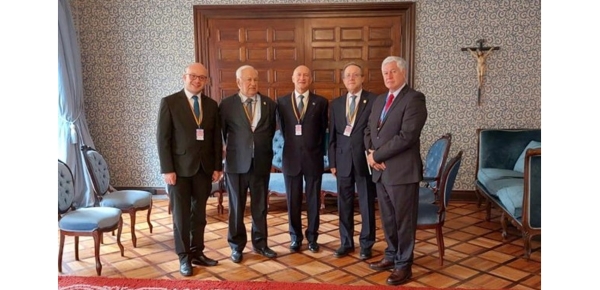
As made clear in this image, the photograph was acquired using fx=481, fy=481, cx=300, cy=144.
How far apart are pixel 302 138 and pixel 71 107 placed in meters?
3.31

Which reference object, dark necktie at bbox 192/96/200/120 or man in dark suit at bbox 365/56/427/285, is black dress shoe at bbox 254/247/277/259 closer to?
man in dark suit at bbox 365/56/427/285

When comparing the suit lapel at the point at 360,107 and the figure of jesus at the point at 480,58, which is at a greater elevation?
the figure of jesus at the point at 480,58

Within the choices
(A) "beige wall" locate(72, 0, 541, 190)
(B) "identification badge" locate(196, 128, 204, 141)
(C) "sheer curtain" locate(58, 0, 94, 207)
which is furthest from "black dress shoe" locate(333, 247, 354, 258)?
(C) "sheer curtain" locate(58, 0, 94, 207)

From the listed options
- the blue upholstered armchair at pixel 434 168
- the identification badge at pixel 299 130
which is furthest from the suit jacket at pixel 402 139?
the blue upholstered armchair at pixel 434 168

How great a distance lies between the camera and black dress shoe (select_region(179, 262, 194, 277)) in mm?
3336

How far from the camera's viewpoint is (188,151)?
326 centimetres

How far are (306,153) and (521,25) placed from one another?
3.51m

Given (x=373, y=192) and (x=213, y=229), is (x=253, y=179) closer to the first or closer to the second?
(x=373, y=192)

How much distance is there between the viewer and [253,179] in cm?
360

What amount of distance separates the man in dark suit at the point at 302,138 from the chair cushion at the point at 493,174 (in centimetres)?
207

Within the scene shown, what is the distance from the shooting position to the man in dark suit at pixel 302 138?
3686 millimetres

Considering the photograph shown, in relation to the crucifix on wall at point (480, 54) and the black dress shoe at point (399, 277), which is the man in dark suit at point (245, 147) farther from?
the crucifix on wall at point (480, 54)

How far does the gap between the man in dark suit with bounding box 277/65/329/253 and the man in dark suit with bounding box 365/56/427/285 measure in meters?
0.56

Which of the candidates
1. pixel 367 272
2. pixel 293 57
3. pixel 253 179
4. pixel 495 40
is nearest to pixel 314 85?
pixel 293 57
